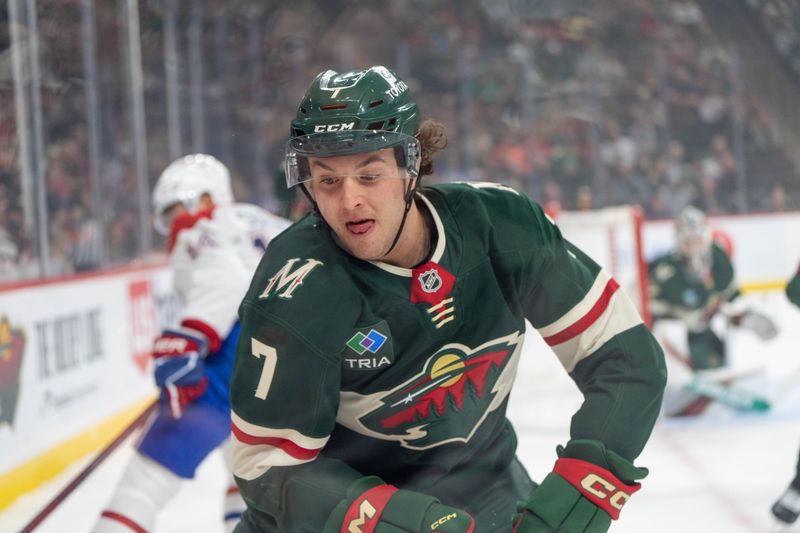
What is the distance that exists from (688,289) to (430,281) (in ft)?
14.9

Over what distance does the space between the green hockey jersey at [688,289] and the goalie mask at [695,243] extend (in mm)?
30

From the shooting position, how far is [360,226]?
1302 millimetres

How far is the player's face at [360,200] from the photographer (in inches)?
51.2

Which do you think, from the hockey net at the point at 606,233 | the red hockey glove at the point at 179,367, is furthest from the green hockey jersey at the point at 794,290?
the hockey net at the point at 606,233

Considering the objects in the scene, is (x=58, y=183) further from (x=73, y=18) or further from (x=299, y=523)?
(x=299, y=523)

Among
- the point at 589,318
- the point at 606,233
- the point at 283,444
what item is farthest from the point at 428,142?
the point at 606,233

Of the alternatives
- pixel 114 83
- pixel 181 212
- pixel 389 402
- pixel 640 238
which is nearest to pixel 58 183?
pixel 114 83

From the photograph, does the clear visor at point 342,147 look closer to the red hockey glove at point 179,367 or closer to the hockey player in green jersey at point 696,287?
the red hockey glove at point 179,367

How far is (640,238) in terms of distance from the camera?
19.1 ft

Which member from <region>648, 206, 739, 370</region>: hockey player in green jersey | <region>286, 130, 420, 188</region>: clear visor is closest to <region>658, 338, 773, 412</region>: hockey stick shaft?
<region>648, 206, 739, 370</region>: hockey player in green jersey

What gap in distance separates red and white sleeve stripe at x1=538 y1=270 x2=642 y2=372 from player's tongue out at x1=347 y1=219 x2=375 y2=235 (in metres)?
0.30

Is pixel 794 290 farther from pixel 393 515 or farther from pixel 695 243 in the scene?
pixel 695 243

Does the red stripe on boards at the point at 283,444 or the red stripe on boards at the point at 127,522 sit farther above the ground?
the red stripe on boards at the point at 283,444

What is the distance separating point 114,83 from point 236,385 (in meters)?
4.69
